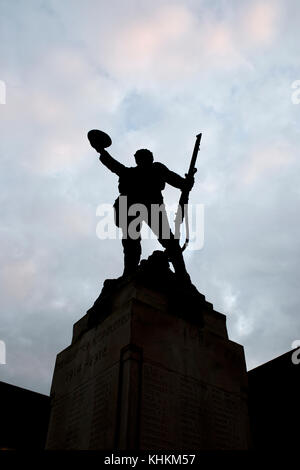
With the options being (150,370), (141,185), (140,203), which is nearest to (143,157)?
(141,185)

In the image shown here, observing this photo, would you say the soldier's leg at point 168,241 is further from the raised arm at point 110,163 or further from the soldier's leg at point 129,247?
the raised arm at point 110,163

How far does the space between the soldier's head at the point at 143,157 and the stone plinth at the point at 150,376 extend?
7.88ft

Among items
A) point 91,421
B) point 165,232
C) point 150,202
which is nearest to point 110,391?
point 91,421

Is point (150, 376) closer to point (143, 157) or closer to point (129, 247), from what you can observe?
point (129, 247)

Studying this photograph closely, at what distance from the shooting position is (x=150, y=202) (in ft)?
24.6

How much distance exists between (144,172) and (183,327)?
130 inches

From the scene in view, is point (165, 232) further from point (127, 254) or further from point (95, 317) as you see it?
point (95, 317)

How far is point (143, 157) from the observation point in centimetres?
795

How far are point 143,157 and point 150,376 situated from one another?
453cm

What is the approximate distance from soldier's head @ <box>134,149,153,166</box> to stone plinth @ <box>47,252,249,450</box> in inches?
94.6

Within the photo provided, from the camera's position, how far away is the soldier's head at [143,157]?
789 cm

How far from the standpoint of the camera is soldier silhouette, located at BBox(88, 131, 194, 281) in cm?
710

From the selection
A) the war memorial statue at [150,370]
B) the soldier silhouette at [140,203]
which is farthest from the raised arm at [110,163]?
the war memorial statue at [150,370]

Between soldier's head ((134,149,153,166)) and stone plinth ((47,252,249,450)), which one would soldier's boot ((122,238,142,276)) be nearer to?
stone plinth ((47,252,249,450))
